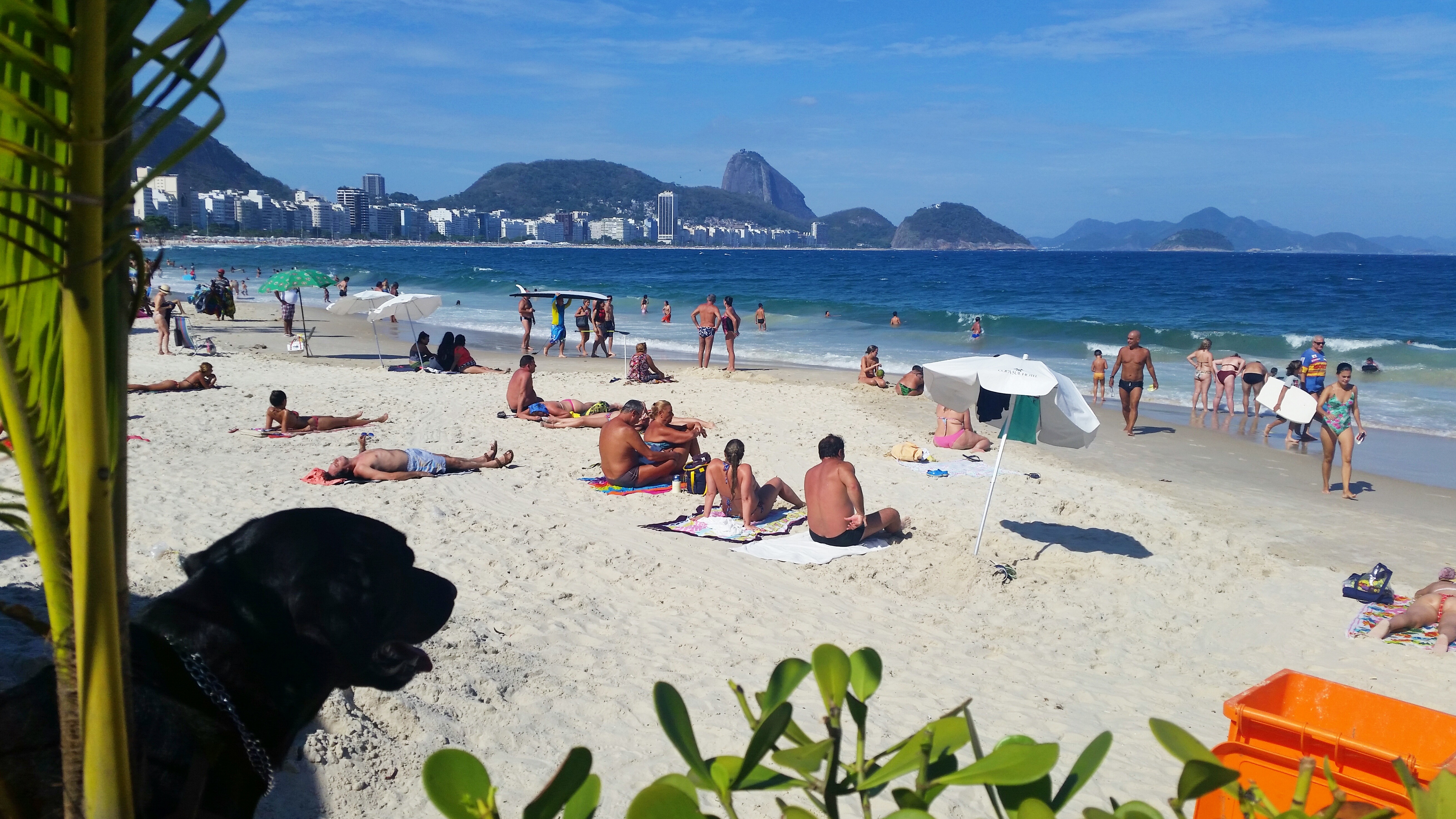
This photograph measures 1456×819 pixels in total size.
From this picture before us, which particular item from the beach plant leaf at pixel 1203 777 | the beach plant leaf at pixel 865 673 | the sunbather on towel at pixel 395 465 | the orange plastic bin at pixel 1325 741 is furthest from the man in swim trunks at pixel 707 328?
the beach plant leaf at pixel 1203 777

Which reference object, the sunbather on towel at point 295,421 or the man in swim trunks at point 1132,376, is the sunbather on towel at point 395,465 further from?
the man in swim trunks at point 1132,376

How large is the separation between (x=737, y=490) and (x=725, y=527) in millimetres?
379

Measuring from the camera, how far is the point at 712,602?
18.8 ft

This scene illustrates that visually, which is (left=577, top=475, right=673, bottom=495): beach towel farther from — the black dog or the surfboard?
the black dog

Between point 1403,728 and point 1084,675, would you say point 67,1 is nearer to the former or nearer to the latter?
point 1403,728

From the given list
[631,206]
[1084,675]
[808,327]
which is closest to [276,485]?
[1084,675]

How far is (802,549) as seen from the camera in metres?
6.86

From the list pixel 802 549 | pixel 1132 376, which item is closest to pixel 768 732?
pixel 802 549

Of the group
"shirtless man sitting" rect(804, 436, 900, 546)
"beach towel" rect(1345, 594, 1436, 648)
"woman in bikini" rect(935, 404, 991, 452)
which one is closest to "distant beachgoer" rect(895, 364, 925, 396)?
"woman in bikini" rect(935, 404, 991, 452)

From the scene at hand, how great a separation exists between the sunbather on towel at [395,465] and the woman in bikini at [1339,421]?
27.6ft

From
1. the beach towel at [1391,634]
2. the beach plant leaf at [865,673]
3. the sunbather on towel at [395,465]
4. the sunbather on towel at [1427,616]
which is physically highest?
the beach plant leaf at [865,673]

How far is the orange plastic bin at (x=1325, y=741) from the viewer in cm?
301

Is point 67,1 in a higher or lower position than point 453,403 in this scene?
higher

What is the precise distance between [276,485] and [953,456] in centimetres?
664
